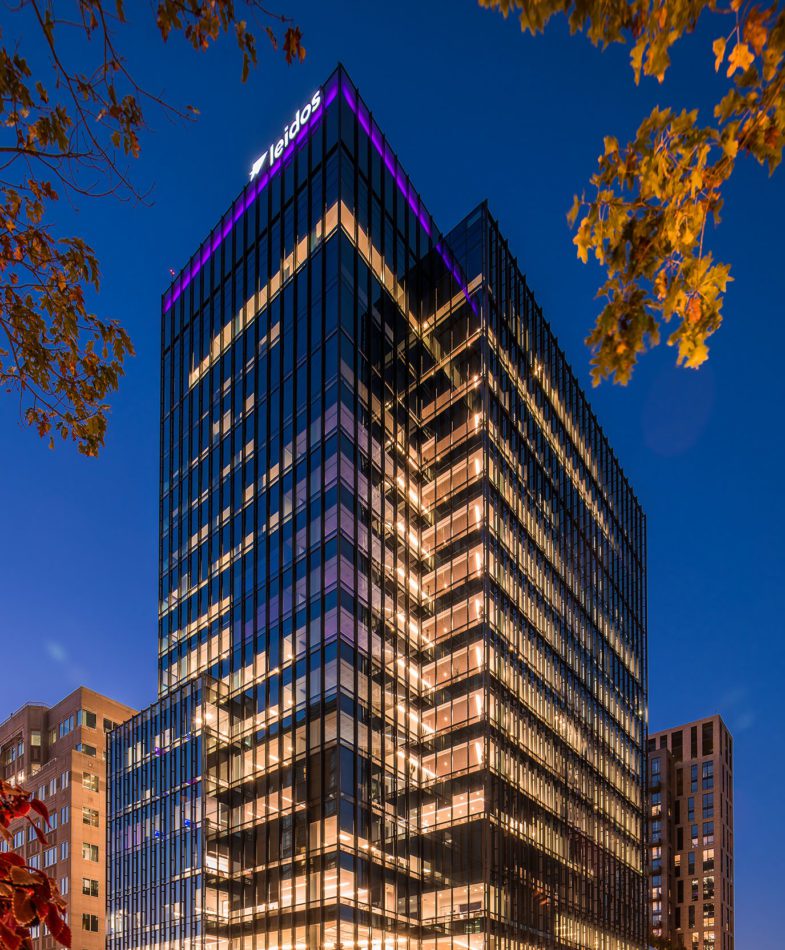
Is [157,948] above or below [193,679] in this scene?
below

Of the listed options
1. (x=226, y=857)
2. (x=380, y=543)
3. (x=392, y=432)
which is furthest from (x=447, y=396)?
(x=226, y=857)

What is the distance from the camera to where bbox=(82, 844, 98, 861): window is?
279 ft

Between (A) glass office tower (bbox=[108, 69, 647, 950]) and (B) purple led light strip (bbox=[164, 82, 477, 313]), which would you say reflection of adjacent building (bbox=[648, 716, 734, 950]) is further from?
(B) purple led light strip (bbox=[164, 82, 477, 313])

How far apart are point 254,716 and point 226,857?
26.7 ft

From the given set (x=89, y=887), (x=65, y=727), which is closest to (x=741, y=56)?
(x=89, y=887)

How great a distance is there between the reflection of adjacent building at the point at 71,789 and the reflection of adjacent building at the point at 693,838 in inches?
3253

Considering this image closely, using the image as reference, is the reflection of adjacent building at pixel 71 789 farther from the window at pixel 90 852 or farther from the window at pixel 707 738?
the window at pixel 707 738

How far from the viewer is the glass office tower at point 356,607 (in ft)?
149

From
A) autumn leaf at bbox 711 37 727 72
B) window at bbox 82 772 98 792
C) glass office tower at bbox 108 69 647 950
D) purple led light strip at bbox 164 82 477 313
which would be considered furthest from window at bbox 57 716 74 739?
autumn leaf at bbox 711 37 727 72

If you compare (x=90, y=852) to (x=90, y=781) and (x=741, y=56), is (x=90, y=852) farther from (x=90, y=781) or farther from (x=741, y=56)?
(x=741, y=56)

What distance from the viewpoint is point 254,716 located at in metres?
49.4

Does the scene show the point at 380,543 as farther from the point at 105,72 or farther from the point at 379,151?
the point at 105,72

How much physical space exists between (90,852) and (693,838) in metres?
93.3

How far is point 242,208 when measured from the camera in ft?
198
